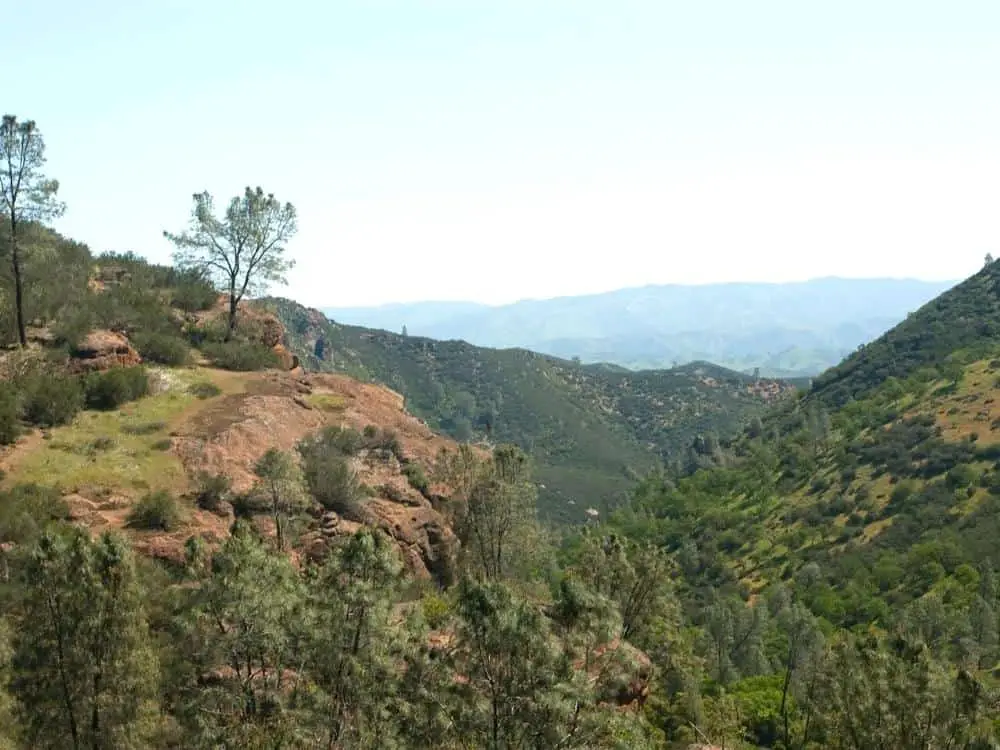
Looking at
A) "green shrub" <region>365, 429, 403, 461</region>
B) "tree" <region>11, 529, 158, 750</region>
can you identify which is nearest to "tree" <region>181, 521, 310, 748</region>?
"tree" <region>11, 529, 158, 750</region>

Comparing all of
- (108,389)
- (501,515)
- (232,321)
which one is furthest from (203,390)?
(501,515)

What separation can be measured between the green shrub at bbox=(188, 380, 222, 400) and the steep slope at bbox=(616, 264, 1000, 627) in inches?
2971

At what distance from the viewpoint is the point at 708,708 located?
149 ft

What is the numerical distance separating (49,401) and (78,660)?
17.6m

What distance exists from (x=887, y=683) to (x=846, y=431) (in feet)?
408

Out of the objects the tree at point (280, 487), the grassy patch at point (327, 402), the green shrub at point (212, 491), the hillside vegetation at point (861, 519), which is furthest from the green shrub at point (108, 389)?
the hillside vegetation at point (861, 519)

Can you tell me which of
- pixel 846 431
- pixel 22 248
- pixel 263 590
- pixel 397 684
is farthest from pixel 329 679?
pixel 846 431

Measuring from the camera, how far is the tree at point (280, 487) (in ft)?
91.8

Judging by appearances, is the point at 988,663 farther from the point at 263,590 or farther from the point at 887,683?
the point at 263,590

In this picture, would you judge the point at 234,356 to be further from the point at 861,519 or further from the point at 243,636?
the point at 861,519

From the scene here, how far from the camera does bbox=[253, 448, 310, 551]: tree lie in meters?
28.0

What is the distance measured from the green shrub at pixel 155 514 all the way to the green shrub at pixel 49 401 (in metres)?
7.96

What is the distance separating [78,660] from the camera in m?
18.0

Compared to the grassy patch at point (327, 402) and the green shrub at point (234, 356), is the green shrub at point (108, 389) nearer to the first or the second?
A: the green shrub at point (234, 356)
